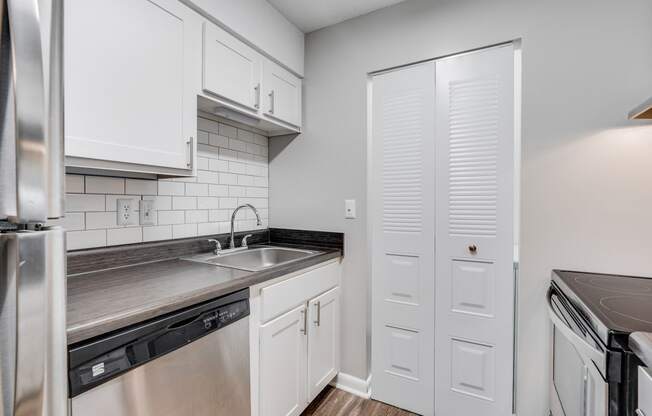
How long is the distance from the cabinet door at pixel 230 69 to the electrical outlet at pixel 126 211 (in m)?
0.65

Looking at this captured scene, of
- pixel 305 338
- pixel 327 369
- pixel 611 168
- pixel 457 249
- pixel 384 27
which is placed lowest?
pixel 327 369

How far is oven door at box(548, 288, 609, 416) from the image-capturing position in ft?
2.97

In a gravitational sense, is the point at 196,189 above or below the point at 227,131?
below

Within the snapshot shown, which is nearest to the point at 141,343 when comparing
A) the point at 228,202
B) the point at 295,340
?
the point at 295,340

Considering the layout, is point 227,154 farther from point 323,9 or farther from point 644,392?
point 644,392

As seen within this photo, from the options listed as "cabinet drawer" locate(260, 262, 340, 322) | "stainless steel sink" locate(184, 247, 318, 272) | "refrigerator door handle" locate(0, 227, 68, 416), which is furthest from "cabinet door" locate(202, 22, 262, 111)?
"refrigerator door handle" locate(0, 227, 68, 416)

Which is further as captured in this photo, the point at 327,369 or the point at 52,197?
the point at 327,369

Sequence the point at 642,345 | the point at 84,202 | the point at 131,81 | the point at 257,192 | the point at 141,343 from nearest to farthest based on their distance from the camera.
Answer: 1. the point at 642,345
2. the point at 141,343
3. the point at 131,81
4. the point at 84,202
5. the point at 257,192

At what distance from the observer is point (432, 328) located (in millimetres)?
1824

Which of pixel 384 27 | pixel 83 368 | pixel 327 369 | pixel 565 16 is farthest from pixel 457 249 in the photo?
pixel 83 368

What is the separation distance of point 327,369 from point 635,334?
5.03 ft

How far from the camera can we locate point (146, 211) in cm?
158

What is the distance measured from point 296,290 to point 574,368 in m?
1.18

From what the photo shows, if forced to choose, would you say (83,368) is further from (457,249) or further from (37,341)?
(457,249)
